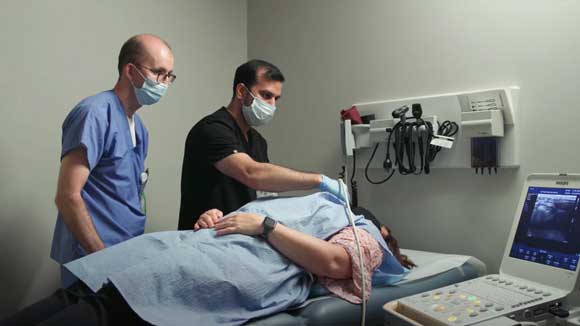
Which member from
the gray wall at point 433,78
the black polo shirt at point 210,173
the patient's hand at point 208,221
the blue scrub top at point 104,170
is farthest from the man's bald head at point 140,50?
the gray wall at point 433,78

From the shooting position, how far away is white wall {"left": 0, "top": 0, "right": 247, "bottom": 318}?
1.67 metres

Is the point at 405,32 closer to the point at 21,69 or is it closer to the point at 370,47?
the point at 370,47

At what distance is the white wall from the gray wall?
25.9 inches

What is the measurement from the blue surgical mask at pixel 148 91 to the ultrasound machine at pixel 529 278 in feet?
3.37

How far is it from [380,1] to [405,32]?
215 mm

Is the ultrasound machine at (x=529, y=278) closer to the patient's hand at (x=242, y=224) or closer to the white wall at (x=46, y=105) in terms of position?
the patient's hand at (x=242, y=224)

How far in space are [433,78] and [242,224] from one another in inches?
40.5

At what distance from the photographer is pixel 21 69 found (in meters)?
1.69

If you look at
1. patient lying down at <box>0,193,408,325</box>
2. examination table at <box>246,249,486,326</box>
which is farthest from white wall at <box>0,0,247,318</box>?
examination table at <box>246,249,486,326</box>

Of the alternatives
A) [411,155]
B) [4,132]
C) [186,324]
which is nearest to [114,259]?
[186,324]

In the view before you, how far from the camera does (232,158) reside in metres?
1.59

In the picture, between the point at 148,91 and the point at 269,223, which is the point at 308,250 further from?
the point at 148,91

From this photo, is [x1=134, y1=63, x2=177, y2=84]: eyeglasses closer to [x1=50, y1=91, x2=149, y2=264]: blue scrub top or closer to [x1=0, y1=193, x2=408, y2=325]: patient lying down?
[x1=50, y1=91, x2=149, y2=264]: blue scrub top

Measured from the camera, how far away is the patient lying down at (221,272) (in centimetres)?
104
